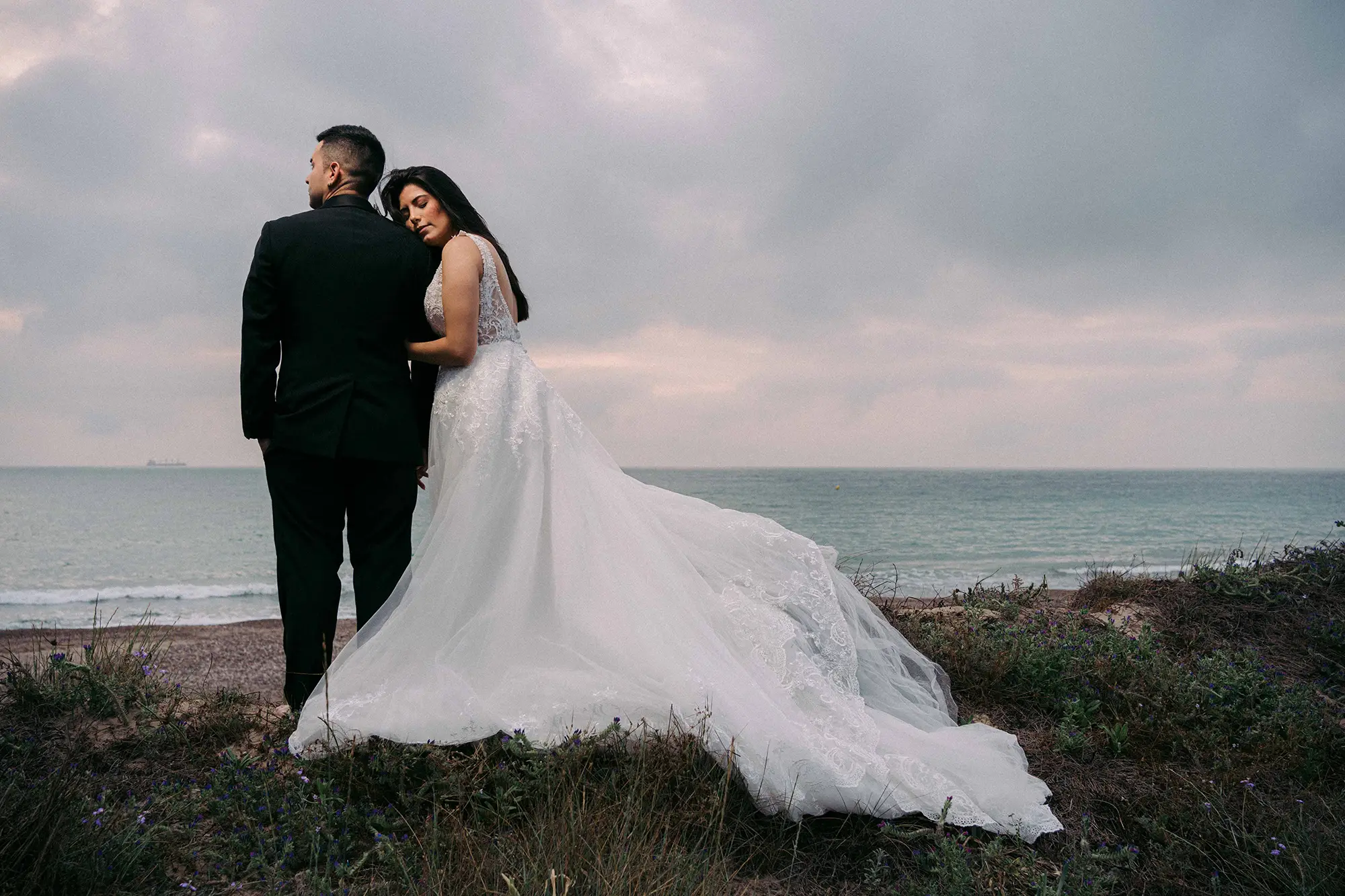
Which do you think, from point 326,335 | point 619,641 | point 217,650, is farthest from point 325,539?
point 217,650

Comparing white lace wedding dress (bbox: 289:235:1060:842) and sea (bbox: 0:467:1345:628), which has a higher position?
white lace wedding dress (bbox: 289:235:1060:842)

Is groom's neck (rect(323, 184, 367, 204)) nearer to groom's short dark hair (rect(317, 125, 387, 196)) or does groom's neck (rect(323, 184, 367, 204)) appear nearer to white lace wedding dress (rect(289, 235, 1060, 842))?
groom's short dark hair (rect(317, 125, 387, 196))

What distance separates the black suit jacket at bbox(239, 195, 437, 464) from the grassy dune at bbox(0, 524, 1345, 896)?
4.82ft

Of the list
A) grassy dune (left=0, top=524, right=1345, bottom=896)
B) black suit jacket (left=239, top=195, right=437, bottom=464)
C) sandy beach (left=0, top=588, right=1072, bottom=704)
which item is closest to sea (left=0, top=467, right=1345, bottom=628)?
sandy beach (left=0, top=588, right=1072, bottom=704)

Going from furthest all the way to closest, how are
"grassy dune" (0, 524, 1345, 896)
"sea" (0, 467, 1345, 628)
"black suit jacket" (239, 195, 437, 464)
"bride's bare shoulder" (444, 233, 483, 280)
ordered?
1. "sea" (0, 467, 1345, 628)
2. "bride's bare shoulder" (444, 233, 483, 280)
3. "black suit jacket" (239, 195, 437, 464)
4. "grassy dune" (0, 524, 1345, 896)

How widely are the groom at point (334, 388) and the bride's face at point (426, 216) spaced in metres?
0.13

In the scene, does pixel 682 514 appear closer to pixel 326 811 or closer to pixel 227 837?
pixel 326 811

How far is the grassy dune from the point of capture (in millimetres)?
2510

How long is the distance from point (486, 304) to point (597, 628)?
1.72 metres

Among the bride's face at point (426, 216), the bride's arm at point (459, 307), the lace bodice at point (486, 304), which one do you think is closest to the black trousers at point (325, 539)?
the bride's arm at point (459, 307)

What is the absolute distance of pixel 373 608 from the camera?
4.02 metres

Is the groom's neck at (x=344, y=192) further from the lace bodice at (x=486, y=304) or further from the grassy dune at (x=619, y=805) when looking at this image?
the grassy dune at (x=619, y=805)

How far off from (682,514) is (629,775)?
1.56m

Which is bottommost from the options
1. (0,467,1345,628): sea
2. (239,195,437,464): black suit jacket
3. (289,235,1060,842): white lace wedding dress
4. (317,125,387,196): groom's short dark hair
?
(0,467,1345,628): sea
